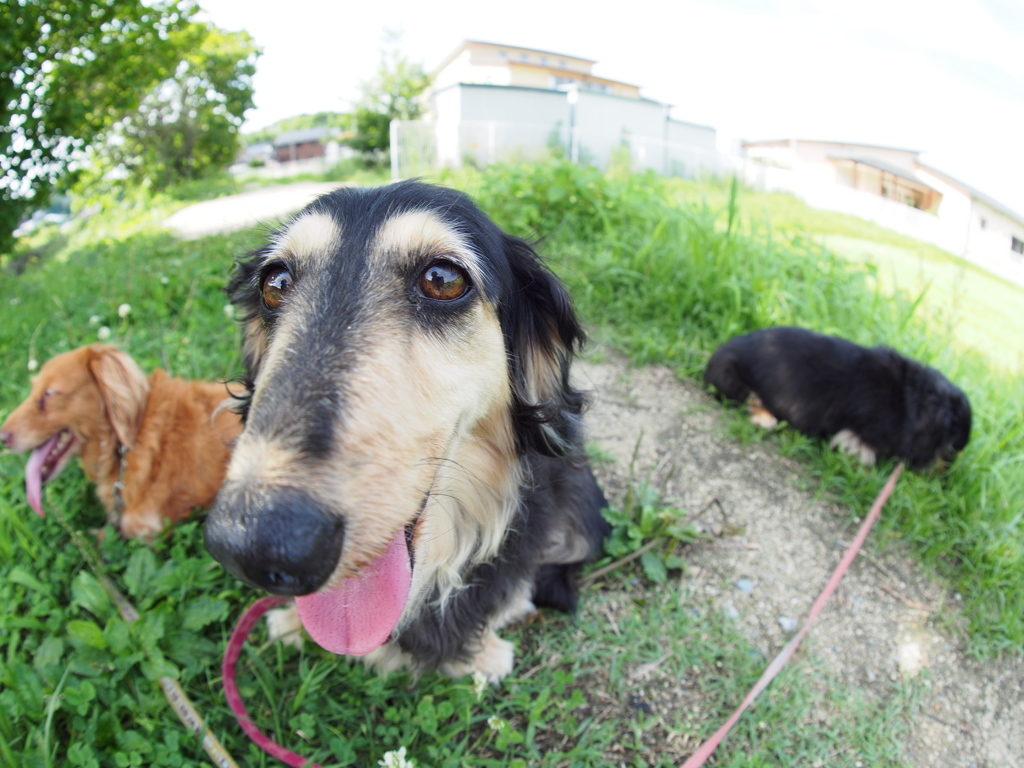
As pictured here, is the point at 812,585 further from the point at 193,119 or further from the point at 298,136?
the point at 298,136

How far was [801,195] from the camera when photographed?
55.0 ft

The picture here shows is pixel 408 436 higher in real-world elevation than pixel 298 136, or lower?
lower

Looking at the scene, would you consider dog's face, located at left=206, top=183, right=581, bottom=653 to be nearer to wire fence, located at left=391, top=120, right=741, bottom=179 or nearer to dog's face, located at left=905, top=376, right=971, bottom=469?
dog's face, located at left=905, top=376, right=971, bottom=469

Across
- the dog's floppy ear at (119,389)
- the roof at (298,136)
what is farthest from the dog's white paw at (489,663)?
the roof at (298,136)

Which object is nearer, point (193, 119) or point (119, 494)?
point (119, 494)

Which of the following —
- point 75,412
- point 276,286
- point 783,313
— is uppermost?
point 276,286

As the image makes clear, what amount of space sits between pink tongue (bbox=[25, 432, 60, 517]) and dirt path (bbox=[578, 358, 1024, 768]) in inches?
110

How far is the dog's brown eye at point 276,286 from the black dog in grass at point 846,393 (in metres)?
3.15

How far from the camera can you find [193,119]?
19031mm

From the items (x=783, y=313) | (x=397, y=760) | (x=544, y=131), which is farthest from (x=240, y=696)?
(x=544, y=131)

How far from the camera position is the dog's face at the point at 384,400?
1.04 meters

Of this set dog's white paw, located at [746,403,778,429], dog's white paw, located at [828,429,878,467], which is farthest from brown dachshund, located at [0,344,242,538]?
dog's white paw, located at [828,429,878,467]

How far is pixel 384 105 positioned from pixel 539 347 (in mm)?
36504

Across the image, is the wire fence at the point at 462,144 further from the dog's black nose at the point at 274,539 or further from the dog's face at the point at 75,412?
the dog's black nose at the point at 274,539
